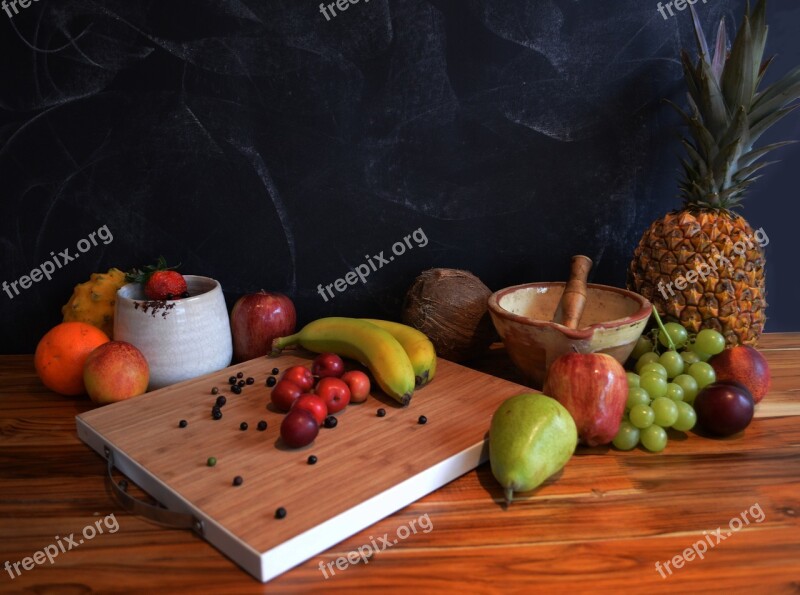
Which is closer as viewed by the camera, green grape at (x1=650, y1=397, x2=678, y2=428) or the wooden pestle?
green grape at (x1=650, y1=397, x2=678, y2=428)

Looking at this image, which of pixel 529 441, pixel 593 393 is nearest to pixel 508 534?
pixel 529 441

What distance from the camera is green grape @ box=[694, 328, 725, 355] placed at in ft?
3.89

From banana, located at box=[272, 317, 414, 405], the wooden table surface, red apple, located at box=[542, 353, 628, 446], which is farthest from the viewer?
banana, located at box=[272, 317, 414, 405]

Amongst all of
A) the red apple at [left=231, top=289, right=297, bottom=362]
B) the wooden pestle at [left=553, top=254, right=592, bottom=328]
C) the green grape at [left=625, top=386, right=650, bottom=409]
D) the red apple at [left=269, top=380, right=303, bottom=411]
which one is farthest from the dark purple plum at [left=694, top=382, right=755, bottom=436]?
the red apple at [left=231, top=289, right=297, bottom=362]

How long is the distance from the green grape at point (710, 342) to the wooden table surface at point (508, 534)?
0.17 m

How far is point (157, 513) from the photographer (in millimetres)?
851

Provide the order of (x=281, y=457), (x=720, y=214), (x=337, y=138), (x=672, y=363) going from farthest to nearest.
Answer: (x=337, y=138) < (x=720, y=214) < (x=672, y=363) < (x=281, y=457)

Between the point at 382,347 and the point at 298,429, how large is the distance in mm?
262

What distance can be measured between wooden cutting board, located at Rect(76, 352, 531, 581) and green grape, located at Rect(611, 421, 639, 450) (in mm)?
182

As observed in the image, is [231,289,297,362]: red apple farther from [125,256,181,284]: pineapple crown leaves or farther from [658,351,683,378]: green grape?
[658,351,683,378]: green grape

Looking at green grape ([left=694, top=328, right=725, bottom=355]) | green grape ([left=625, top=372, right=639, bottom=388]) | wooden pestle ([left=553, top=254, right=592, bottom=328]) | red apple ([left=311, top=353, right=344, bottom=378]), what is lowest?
green grape ([left=694, top=328, right=725, bottom=355])

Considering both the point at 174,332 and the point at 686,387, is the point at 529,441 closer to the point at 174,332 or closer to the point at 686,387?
the point at 686,387

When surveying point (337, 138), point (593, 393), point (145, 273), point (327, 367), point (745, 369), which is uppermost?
point (337, 138)

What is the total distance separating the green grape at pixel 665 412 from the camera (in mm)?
1057
